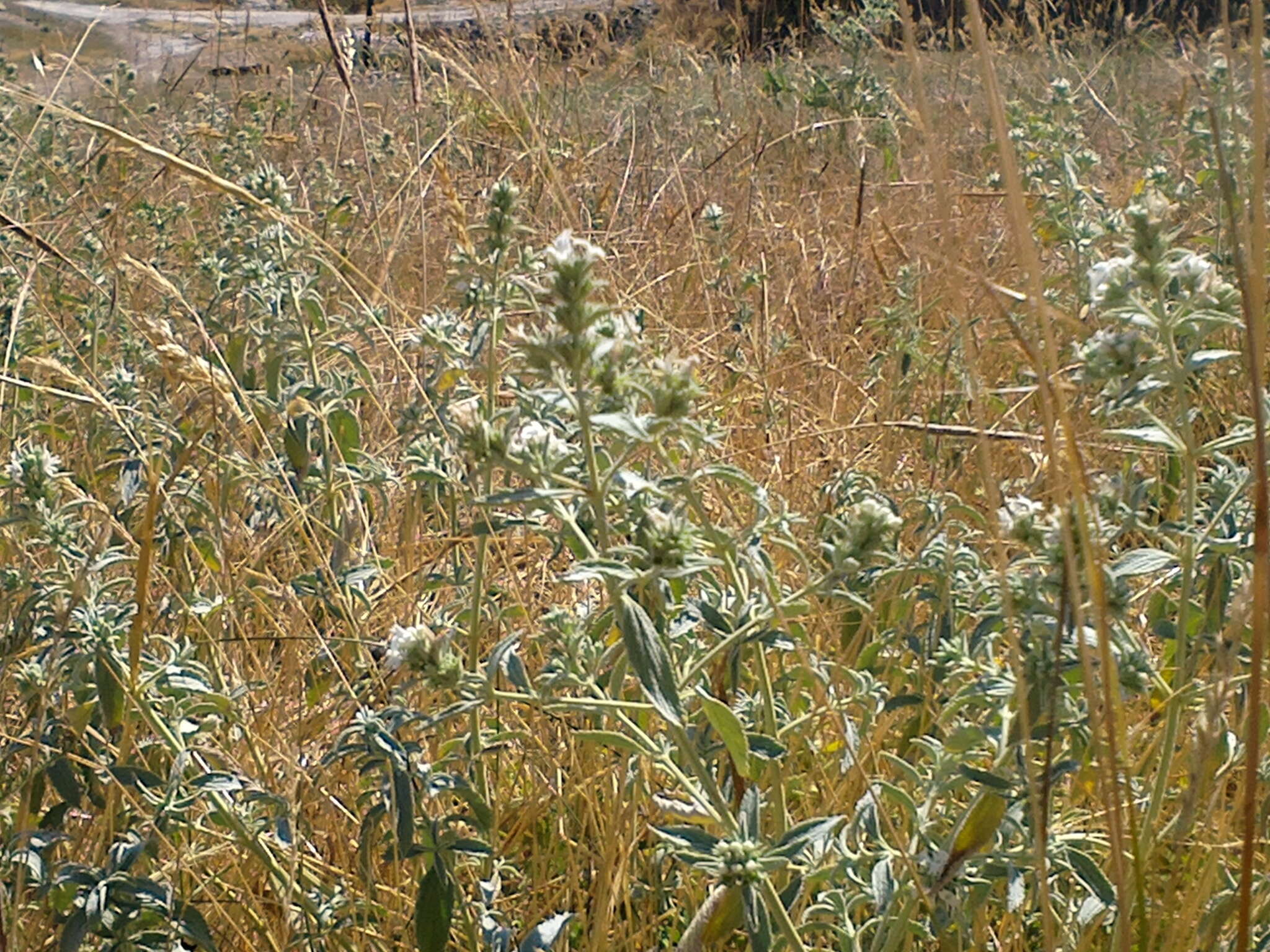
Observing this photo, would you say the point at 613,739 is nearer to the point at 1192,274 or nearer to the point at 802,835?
the point at 802,835

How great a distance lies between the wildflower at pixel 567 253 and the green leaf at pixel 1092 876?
659mm

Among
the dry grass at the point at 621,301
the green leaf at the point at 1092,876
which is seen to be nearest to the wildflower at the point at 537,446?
the dry grass at the point at 621,301

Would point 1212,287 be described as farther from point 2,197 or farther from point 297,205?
point 297,205

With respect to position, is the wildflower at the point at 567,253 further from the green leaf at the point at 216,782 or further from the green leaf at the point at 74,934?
the green leaf at the point at 74,934

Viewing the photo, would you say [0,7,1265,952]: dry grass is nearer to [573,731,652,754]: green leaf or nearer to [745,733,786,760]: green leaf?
[745,733,786,760]: green leaf

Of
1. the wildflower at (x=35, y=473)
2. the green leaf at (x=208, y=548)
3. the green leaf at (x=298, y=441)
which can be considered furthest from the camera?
the green leaf at (x=298, y=441)

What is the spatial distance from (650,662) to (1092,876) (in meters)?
0.45

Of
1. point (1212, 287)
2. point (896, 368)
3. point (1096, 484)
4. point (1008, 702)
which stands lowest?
point (896, 368)

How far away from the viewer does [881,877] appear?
1.11 m

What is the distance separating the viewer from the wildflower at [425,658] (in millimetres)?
1074

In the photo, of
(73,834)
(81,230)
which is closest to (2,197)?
(81,230)

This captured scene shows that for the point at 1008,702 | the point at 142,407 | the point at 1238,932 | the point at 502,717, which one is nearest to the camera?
the point at 1238,932

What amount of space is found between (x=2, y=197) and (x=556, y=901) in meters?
1.95

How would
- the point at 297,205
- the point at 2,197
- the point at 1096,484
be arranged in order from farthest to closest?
the point at 297,205
the point at 2,197
the point at 1096,484
